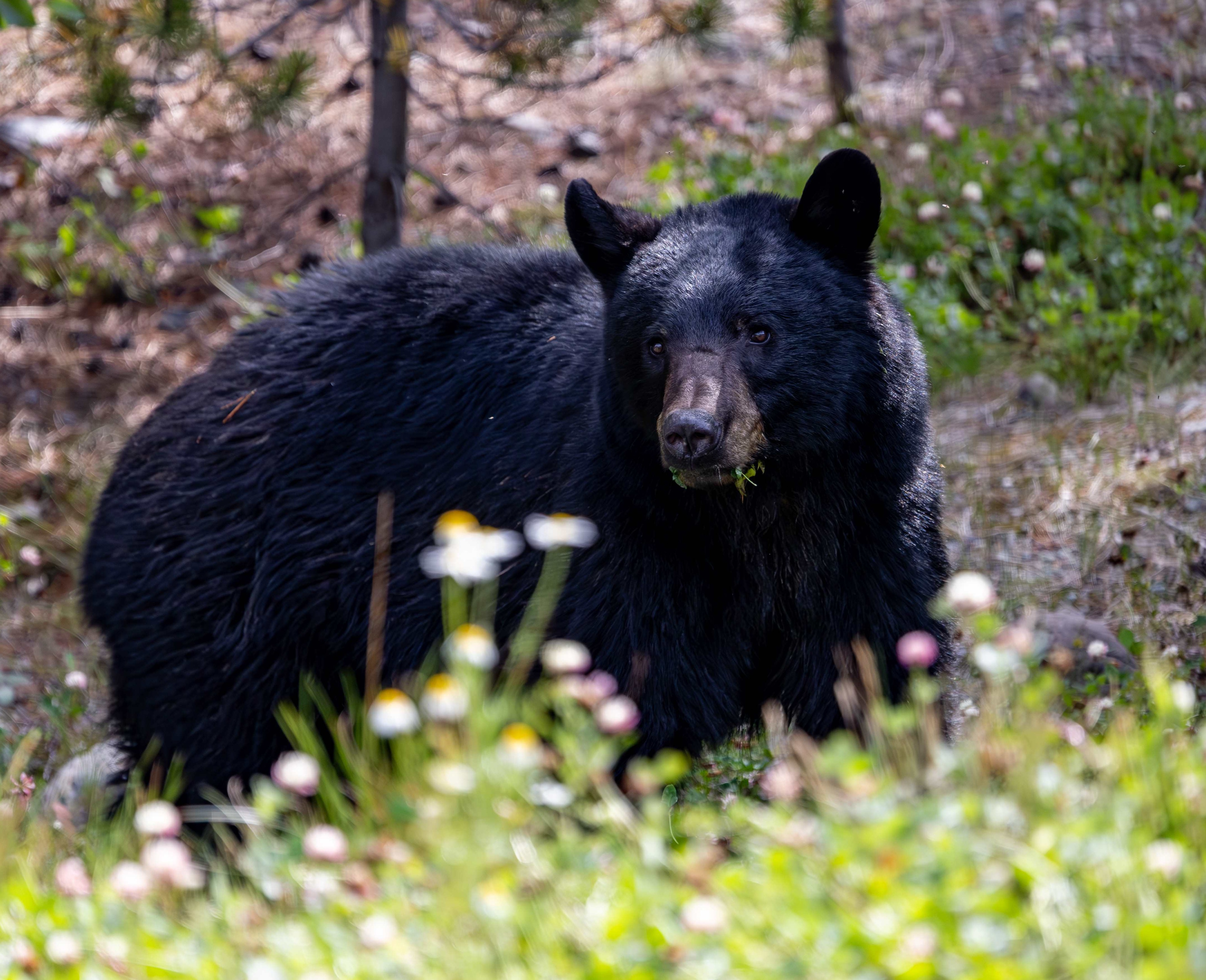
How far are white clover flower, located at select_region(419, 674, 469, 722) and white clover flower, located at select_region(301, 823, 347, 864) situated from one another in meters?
0.22

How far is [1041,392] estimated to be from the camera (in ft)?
18.1

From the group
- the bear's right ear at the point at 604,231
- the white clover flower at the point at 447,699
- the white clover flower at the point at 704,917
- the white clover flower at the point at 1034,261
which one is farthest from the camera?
the white clover flower at the point at 1034,261

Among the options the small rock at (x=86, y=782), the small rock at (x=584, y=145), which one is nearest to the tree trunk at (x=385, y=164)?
the small rock at (x=584, y=145)

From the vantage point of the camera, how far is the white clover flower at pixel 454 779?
5.95ft

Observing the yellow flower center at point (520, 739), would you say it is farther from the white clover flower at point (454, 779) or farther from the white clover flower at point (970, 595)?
the white clover flower at point (970, 595)

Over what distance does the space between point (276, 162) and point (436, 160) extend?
1.03m

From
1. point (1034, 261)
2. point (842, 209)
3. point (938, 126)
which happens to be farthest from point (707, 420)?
point (938, 126)

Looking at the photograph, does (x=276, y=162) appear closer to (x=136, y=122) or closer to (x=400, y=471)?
(x=136, y=122)

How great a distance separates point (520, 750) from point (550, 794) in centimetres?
18

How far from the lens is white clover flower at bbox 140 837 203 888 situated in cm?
180

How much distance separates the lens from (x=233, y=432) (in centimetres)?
413

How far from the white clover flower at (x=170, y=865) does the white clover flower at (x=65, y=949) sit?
142mm

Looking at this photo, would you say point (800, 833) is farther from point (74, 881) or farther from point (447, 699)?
point (74, 881)

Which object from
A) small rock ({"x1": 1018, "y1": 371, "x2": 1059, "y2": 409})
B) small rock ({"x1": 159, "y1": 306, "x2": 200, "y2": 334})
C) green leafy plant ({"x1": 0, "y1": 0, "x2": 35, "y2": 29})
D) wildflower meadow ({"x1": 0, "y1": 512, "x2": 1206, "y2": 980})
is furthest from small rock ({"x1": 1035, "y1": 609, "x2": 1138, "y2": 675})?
small rock ({"x1": 159, "y1": 306, "x2": 200, "y2": 334})
